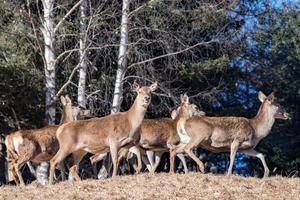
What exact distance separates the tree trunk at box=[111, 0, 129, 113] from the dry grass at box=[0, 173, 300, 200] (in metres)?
8.57

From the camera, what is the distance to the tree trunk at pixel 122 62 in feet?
76.0

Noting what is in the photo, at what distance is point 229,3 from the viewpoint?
2516 centimetres

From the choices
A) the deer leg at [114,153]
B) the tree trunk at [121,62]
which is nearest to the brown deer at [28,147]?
the deer leg at [114,153]

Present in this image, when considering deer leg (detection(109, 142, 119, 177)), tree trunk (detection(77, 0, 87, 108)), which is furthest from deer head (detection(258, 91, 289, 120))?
tree trunk (detection(77, 0, 87, 108))

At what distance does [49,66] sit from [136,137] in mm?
6986

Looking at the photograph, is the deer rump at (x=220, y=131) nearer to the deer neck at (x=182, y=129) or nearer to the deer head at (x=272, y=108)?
the deer neck at (x=182, y=129)

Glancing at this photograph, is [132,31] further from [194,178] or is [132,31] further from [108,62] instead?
[194,178]

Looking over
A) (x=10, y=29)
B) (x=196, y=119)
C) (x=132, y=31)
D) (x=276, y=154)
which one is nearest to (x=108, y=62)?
(x=132, y=31)

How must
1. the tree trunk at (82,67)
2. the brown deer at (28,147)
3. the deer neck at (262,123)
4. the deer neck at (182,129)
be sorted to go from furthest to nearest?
the tree trunk at (82,67) → the deer neck at (182,129) → the deer neck at (262,123) → the brown deer at (28,147)

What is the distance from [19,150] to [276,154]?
55.4 ft

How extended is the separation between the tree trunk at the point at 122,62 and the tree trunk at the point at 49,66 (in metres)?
2.03

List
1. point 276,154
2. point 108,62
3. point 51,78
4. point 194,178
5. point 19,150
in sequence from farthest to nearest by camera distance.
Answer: point 276,154
point 108,62
point 51,78
point 19,150
point 194,178

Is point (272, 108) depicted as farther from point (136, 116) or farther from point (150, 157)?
point (136, 116)

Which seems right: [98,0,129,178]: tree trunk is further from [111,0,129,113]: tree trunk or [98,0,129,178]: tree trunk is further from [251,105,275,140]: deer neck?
[251,105,275,140]: deer neck
